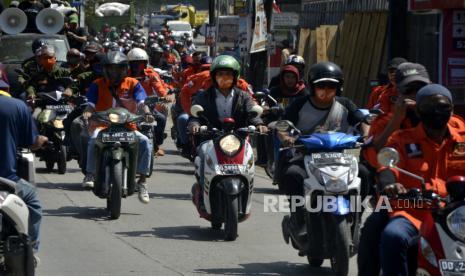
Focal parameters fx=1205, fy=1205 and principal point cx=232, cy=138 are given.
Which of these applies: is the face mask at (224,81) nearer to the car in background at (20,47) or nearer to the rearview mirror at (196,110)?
the rearview mirror at (196,110)

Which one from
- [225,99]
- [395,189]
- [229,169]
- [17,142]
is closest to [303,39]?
[225,99]

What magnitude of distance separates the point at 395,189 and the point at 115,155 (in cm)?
643

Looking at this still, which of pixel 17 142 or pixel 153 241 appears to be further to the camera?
pixel 153 241

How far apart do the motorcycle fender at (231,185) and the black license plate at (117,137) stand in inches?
71.9

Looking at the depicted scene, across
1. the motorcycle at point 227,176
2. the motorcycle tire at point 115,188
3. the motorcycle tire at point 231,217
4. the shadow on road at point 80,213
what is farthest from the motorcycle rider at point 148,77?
the motorcycle tire at point 231,217

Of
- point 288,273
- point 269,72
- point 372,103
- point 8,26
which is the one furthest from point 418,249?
point 8,26

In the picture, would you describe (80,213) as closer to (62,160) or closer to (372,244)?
(62,160)

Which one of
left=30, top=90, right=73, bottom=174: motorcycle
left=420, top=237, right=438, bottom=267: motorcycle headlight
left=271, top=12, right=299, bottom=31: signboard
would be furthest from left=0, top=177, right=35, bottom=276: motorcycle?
left=271, top=12, right=299, bottom=31: signboard

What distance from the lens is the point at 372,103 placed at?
14.0 metres

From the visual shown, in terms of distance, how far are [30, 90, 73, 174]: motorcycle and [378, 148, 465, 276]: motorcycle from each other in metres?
11.2

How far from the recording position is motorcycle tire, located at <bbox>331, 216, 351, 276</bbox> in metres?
9.19

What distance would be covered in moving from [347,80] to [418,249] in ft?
66.5

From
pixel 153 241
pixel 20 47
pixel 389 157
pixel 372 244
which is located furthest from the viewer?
pixel 20 47

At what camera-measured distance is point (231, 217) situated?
38.4 ft
